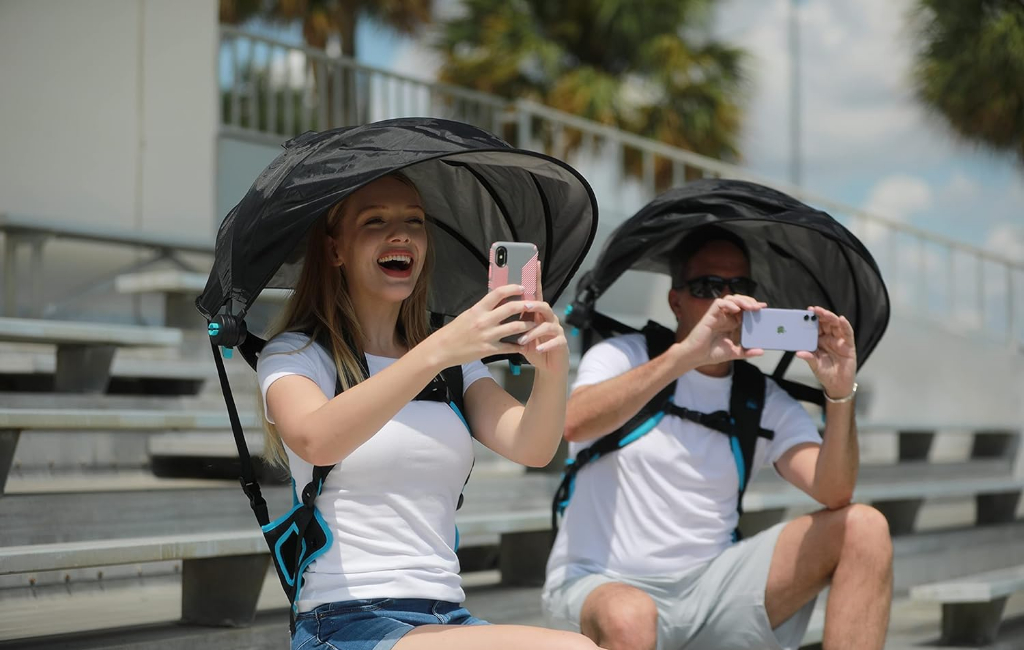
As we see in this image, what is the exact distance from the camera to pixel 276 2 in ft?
50.9

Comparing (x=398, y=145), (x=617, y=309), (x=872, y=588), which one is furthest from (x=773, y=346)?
(x=617, y=309)

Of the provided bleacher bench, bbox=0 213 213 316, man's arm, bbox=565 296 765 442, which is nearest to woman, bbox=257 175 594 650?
man's arm, bbox=565 296 765 442

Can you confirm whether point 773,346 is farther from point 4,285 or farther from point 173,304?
point 4,285

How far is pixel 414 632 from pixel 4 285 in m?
3.95

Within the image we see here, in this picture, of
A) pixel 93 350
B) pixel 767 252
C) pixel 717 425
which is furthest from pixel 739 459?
pixel 93 350

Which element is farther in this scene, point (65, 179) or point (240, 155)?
point (240, 155)

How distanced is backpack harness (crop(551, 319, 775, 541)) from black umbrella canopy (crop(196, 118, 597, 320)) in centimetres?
62

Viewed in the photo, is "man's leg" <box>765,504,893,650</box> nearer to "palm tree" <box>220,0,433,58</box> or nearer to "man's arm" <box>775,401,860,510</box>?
"man's arm" <box>775,401,860,510</box>

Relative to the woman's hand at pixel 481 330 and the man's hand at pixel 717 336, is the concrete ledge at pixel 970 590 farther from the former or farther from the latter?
the woman's hand at pixel 481 330

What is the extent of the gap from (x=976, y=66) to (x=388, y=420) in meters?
14.1

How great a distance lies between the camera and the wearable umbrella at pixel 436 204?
1.80 metres

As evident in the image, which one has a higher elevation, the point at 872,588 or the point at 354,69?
the point at 354,69

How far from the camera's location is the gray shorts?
2.64 m

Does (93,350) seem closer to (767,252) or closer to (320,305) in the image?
(320,305)
